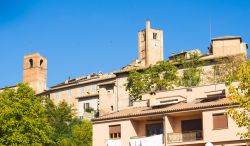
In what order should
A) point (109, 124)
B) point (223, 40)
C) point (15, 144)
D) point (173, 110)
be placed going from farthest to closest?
1. point (223, 40)
2. point (15, 144)
3. point (109, 124)
4. point (173, 110)

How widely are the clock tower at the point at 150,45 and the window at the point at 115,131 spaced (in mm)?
86984

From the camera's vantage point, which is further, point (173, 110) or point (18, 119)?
point (18, 119)

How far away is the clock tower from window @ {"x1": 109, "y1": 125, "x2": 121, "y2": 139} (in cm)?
8698

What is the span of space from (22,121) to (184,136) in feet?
60.7

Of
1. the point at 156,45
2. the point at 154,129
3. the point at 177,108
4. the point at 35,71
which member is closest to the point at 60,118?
the point at 156,45

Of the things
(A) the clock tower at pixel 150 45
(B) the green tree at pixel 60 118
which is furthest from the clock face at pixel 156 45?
(B) the green tree at pixel 60 118

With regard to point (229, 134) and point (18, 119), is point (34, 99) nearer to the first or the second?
point (18, 119)

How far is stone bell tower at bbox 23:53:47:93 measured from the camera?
168m

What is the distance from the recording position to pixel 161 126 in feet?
156

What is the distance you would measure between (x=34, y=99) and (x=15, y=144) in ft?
28.1

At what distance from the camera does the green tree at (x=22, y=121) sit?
5656cm

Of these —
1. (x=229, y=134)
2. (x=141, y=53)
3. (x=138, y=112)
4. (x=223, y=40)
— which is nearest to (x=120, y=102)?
(x=223, y=40)

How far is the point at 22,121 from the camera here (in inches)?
2286

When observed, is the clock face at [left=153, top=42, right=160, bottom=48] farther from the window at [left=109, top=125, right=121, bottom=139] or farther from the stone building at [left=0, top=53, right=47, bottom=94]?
the window at [left=109, top=125, right=121, bottom=139]
